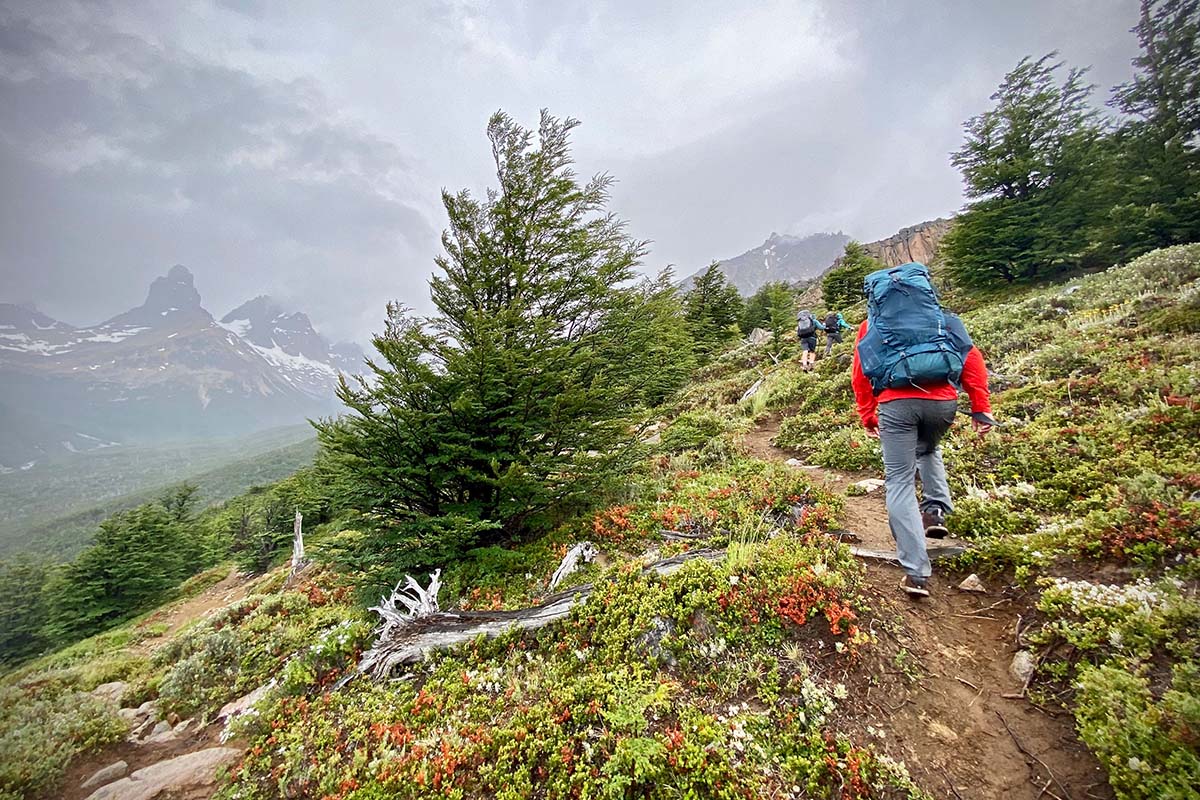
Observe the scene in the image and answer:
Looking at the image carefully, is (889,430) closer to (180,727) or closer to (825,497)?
(825,497)

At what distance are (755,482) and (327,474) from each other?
710cm

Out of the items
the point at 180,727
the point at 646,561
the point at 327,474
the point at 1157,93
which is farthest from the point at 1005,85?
the point at 180,727

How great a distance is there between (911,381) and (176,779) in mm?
8267

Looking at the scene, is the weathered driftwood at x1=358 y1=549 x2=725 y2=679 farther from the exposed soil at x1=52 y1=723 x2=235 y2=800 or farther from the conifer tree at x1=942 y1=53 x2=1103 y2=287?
the conifer tree at x1=942 y1=53 x2=1103 y2=287

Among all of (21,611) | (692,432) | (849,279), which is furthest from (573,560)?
(21,611)

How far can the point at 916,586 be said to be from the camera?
3.86m

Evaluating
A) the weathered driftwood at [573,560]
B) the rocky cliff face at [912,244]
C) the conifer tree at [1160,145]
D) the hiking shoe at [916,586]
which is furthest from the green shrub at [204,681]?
the rocky cliff face at [912,244]

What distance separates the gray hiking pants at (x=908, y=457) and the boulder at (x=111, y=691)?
416 inches

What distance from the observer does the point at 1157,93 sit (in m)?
16.1

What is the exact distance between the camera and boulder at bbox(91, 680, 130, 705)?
621cm

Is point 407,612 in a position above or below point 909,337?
below

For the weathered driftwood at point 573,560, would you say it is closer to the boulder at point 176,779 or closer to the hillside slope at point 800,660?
the hillside slope at point 800,660

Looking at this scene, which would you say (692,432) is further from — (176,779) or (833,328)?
(176,779)

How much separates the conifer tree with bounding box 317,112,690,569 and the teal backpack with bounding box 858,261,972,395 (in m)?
3.71
